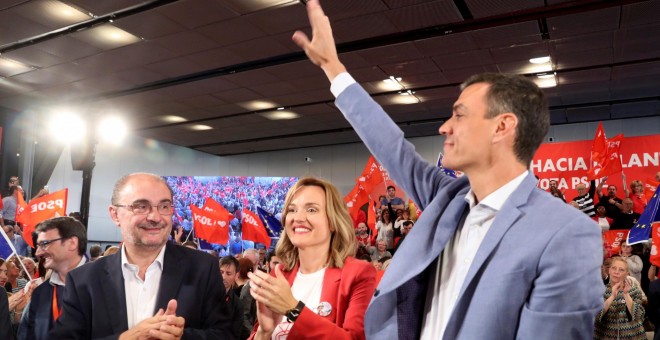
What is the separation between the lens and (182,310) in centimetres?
205

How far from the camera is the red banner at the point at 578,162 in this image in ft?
29.8

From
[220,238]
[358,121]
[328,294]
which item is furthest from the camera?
[220,238]

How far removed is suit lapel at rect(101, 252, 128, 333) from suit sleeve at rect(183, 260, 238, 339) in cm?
27

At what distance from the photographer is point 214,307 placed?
2137mm

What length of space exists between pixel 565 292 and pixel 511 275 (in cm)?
11

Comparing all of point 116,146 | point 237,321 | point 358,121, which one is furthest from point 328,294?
point 116,146

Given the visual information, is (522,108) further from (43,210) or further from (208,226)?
(208,226)

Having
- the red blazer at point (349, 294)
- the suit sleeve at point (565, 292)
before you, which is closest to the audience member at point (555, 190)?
the red blazer at point (349, 294)

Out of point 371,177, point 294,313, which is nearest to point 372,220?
point 371,177

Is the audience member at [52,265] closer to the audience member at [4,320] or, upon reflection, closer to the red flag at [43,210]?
the audience member at [4,320]

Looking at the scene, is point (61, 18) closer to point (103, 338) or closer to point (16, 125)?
point (16, 125)

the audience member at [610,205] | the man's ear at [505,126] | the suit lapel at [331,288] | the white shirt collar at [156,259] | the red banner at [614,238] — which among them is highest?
the audience member at [610,205]

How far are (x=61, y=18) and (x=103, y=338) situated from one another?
6473mm

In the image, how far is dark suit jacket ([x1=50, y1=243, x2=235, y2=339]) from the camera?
1.98 meters
